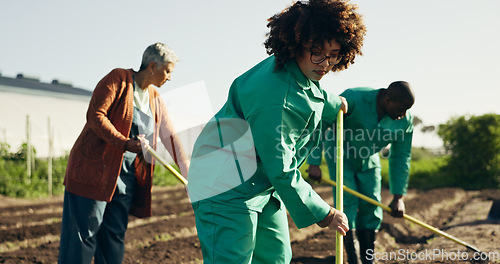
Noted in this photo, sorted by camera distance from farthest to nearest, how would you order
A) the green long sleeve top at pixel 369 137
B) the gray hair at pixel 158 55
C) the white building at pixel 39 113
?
the white building at pixel 39 113 < the green long sleeve top at pixel 369 137 < the gray hair at pixel 158 55

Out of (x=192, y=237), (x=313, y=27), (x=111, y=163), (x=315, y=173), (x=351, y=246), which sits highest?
(x=313, y=27)

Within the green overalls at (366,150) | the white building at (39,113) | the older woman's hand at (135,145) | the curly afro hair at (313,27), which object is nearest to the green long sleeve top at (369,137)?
the green overalls at (366,150)

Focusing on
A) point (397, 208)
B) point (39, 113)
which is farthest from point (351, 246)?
point (39, 113)

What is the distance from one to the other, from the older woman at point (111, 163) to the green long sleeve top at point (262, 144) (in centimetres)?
95

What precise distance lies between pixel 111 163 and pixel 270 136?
1428mm

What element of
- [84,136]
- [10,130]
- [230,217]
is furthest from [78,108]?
[230,217]

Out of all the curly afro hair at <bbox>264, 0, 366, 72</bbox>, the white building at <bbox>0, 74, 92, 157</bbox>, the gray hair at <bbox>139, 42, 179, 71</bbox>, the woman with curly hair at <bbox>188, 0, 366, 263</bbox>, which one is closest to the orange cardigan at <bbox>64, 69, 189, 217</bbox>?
the gray hair at <bbox>139, 42, 179, 71</bbox>

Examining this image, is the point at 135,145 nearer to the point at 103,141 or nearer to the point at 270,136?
the point at 103,141

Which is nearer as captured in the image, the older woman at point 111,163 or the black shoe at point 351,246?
the older woman at point 111,163

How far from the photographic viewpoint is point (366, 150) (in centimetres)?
372

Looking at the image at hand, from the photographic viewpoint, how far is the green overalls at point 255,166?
67.1 inches

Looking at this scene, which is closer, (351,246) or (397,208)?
(351,246)

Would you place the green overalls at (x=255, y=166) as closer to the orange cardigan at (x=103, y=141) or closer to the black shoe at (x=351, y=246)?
the orange cardigan at (x=103, y=141)

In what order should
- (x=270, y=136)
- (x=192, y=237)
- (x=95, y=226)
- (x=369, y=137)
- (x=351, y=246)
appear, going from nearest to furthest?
(x=270, y=136) → (x=95, y=226) → (x=369, y=137) → (x=351, y=246) → (x=192, y=237)
